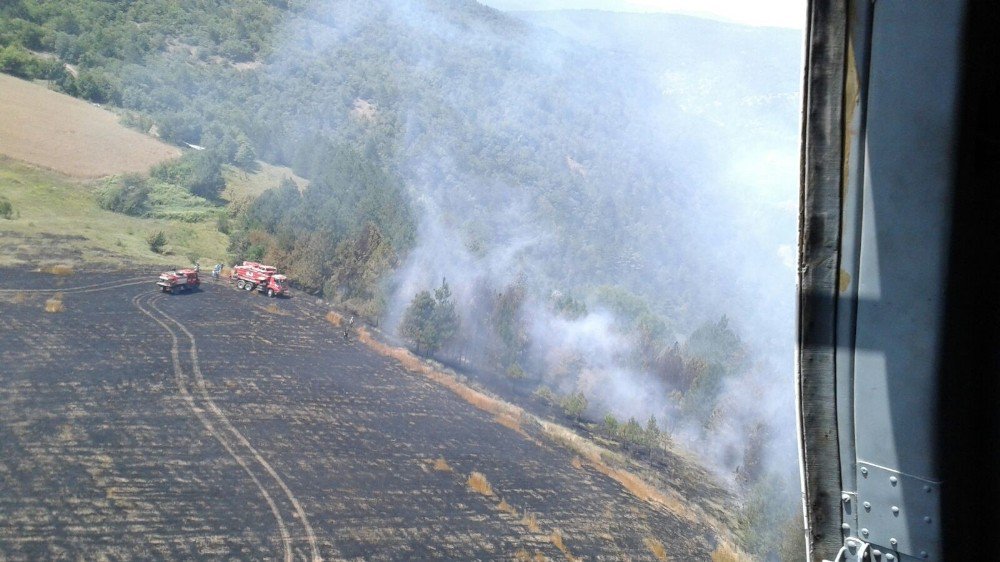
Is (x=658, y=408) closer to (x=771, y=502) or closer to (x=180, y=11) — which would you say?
(x=771, y=502)

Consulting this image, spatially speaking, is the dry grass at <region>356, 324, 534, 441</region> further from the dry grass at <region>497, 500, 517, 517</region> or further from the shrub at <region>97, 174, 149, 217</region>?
the shrub at <region>97, 174, 149, 217</region>

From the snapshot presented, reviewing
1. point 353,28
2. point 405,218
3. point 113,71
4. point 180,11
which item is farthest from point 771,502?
point 353,28

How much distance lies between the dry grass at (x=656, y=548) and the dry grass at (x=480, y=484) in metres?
2.48

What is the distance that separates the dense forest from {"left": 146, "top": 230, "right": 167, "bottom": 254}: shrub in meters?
1.56

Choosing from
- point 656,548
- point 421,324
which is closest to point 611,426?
point 421,324

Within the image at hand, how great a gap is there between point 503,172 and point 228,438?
34.4 meters

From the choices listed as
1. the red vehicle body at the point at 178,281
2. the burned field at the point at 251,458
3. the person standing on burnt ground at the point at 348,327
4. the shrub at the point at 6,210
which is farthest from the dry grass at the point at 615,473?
the shrub at the point at 6,210

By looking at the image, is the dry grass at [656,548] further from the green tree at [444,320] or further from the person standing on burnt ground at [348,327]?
the green tree at [444,320]

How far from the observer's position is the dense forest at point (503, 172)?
21984mm

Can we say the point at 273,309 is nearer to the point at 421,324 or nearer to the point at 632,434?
the point at 421,324

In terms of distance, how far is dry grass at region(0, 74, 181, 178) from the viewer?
2370 cm

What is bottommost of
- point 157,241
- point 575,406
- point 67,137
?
point 575,406

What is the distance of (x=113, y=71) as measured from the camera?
34531 millimetres

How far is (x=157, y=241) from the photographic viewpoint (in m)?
22.3
